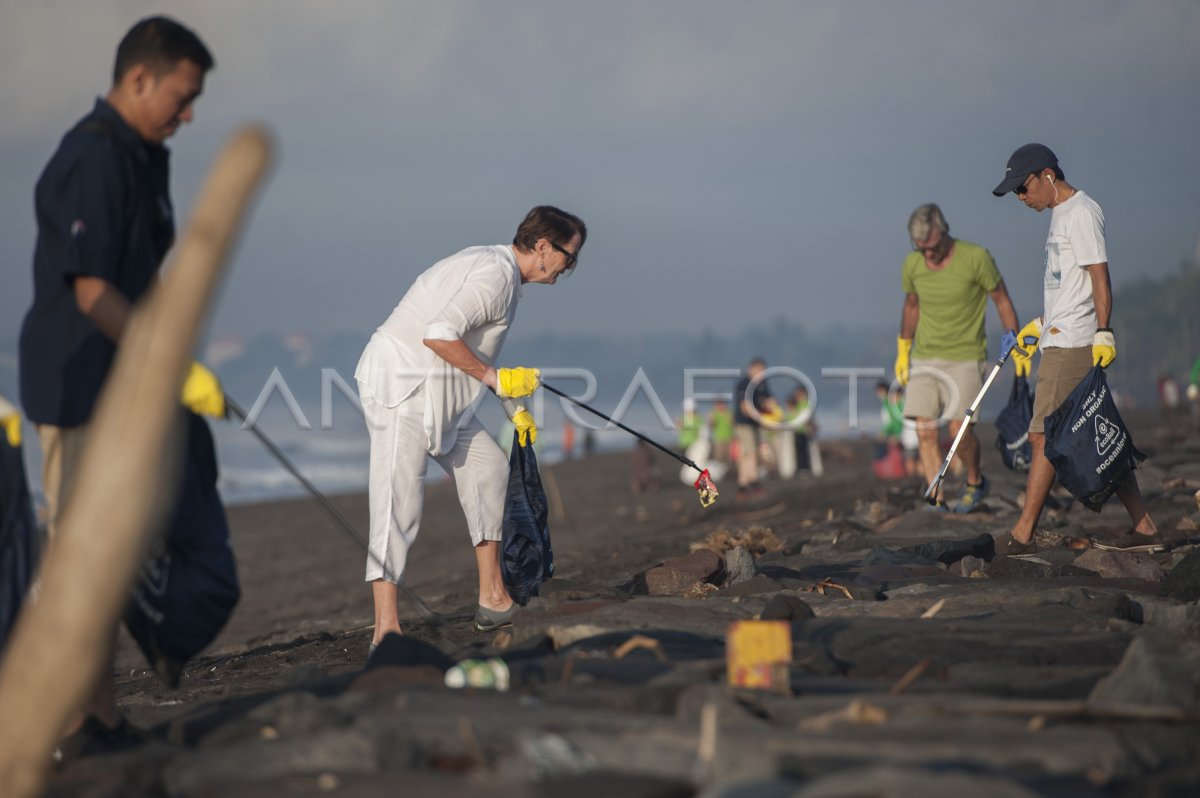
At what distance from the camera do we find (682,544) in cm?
1167

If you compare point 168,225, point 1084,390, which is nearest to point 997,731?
point 168,225

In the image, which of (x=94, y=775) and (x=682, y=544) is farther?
(x=682, y=544)

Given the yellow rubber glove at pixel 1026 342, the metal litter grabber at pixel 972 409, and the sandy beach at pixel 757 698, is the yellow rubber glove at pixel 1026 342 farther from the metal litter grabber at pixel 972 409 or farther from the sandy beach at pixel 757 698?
the sandy beach at pixel 757 698

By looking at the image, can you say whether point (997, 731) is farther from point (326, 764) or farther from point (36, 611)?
point (36, 611)

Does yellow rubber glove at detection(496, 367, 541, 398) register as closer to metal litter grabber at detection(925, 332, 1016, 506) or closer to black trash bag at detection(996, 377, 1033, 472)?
metal litter grabber at detection(925, 332, 1016, 506)

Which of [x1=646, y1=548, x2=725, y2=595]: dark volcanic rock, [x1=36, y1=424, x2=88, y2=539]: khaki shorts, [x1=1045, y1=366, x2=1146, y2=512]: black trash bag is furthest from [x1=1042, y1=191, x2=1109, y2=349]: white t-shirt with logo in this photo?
[x1=36, y1=424, x2=88, y2=539]: khaki shorts

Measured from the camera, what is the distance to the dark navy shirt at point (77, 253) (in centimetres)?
373

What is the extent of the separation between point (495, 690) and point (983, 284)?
253 inches

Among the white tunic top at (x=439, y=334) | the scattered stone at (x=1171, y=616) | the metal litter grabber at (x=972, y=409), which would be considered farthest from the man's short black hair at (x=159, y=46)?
the metal litter grabber at (x=972, y=409)

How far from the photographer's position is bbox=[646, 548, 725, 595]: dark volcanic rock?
254 inches

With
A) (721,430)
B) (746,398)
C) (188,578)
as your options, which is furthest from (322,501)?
(721,430)

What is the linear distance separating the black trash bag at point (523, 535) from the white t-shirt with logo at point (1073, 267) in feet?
9.80

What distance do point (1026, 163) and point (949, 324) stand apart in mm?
2433

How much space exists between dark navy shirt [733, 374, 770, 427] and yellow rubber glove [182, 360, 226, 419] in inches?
617
